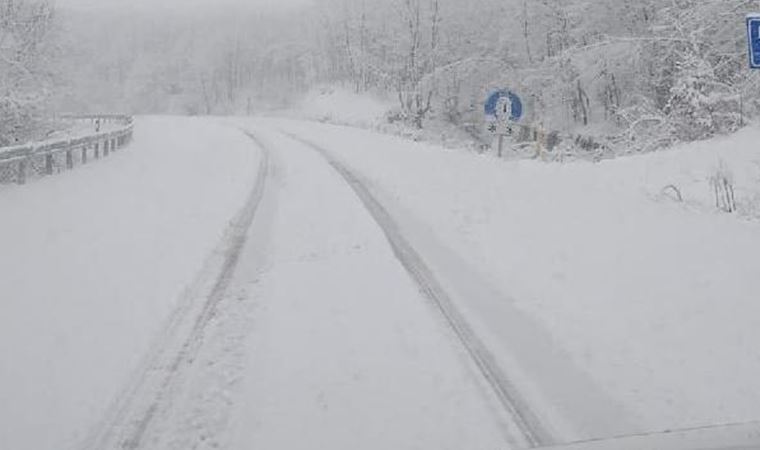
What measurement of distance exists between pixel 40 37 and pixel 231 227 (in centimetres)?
2104

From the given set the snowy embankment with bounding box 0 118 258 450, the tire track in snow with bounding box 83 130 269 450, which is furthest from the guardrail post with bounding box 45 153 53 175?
the tire track in snow with bounding box 83 130 269 450

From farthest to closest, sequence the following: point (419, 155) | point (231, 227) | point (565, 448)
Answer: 1. point (419, 155)
2. point (231, 227)
3. point (565, 448)

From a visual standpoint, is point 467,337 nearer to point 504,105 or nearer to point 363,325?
point 363,325

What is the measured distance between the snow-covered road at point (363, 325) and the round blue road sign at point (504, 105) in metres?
4.49

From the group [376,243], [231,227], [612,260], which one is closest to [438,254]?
[376,243]

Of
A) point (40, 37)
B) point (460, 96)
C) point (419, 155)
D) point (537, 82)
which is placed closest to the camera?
point (419, 155)

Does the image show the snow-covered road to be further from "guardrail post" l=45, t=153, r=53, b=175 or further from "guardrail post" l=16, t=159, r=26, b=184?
"guardrail post" l=45, t=153, r=53, b=175


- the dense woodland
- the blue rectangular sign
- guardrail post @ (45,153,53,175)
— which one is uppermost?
the dense woodland

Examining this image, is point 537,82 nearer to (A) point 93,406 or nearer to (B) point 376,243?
(B) point 376,243

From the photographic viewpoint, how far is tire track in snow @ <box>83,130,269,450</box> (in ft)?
18.5

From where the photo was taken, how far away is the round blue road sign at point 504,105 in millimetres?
18859

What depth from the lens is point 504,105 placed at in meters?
18.9

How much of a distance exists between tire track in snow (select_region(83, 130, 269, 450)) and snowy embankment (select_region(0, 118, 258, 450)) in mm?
123

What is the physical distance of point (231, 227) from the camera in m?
13.3
